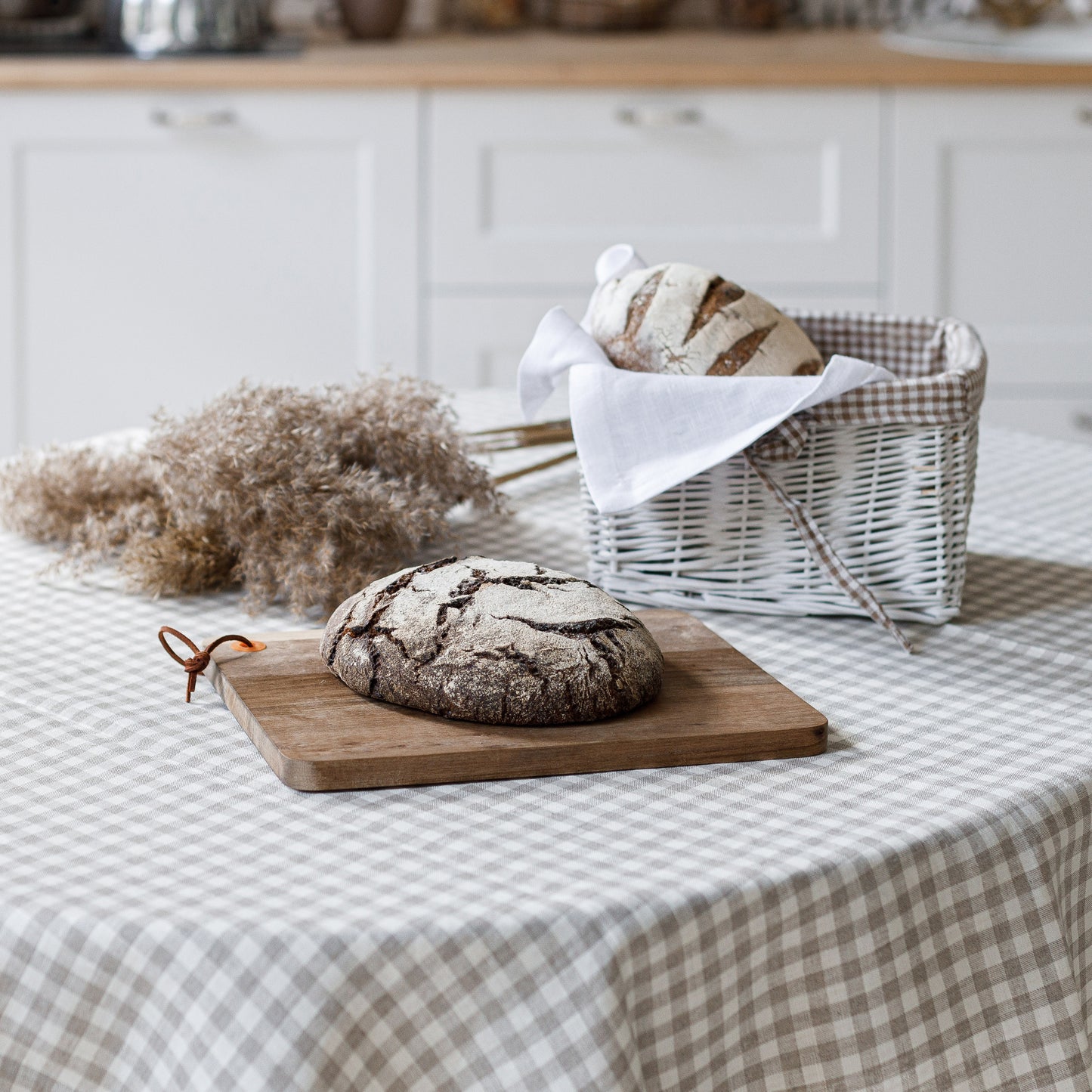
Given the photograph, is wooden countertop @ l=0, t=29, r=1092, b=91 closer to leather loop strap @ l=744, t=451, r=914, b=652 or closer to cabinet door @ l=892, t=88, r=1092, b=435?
cabinet door @ l=892, t=88, r=1092, b=435

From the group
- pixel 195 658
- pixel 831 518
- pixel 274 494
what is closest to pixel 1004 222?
pixel 831 518

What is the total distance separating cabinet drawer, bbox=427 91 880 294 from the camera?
262 cm

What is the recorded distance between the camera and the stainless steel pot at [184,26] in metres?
2.69

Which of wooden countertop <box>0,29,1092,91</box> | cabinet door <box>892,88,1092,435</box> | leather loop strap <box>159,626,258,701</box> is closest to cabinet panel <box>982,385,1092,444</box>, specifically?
cabinet door <box>892,88,1092,435</box>

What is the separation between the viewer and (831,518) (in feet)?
3.26

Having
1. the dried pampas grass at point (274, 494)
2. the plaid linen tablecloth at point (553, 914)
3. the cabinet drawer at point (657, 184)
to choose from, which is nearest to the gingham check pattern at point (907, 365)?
the plaid linen tablecloth at point (553, 914)

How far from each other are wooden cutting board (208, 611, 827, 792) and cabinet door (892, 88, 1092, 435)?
6.66 feet

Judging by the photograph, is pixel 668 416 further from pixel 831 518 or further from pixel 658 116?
pixel 658 116

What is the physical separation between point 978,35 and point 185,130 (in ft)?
5.08

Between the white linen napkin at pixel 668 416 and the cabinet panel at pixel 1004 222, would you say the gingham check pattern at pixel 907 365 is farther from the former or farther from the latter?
the cabinet panel at pixel 1004 222

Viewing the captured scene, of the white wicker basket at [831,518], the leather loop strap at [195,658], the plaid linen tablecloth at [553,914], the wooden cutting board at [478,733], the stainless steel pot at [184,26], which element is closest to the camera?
the plaid linen tablecloth at [553,914]

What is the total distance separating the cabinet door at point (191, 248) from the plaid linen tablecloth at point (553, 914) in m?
1.92

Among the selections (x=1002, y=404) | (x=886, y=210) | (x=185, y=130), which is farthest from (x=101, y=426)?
(x=1002, y=404)

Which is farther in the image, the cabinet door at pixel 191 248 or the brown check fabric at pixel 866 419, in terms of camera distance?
the cabinet door at pixel 191 248
